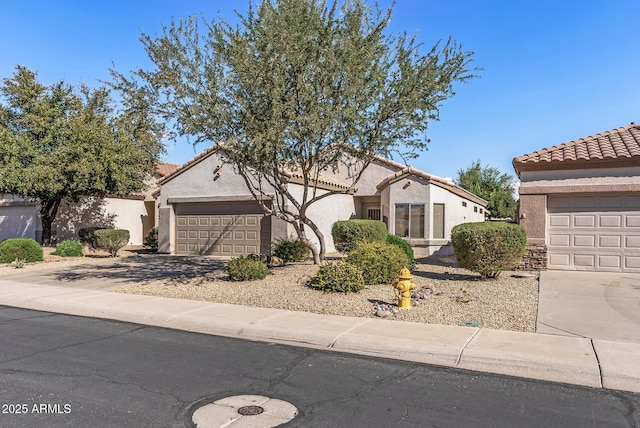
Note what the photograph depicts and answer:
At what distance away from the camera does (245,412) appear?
15.5ft

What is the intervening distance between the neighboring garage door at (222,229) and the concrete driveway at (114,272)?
133 centimetres

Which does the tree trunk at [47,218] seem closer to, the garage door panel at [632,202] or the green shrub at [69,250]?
the green shrub at [69,250]

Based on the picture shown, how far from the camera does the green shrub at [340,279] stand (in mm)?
10500

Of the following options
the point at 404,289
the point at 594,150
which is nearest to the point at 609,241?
the point at 594,150

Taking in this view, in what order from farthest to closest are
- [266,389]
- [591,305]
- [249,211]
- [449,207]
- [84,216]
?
[84,216], [449,207], [249,211], [591,305], [266,389]

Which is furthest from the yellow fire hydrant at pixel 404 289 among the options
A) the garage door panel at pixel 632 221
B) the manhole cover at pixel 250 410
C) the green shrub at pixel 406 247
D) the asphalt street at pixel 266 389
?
the garage door panel at pixel 632 221

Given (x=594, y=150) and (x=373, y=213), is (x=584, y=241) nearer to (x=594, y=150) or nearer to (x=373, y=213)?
(x=594, y=150)

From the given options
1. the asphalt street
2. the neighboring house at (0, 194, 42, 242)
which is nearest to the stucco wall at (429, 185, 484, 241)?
the asphalt street

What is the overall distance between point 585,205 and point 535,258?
2.06 m

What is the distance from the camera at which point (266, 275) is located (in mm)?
12797

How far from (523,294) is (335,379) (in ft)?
20.9

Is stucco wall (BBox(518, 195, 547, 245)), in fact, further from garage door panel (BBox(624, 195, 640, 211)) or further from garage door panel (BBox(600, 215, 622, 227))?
garage door panel (BBox(624, 195, 640, 211))

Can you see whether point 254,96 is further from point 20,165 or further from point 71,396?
point 20,165

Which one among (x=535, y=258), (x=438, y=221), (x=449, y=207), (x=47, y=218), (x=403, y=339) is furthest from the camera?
(x=47, y=218)
